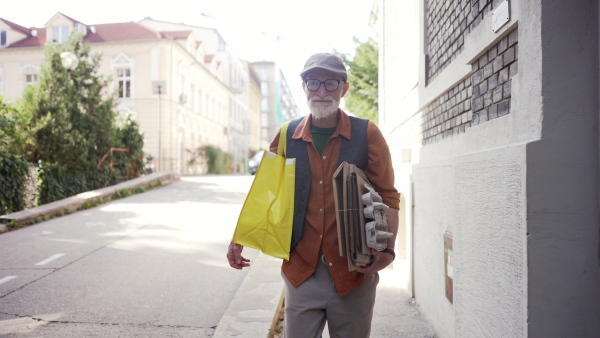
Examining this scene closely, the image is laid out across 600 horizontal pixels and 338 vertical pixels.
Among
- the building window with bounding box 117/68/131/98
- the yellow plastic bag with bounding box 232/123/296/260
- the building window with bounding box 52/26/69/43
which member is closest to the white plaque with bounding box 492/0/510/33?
the yellow plastic bag with bounding box 232/123/296/260

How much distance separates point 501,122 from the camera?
2.58 m

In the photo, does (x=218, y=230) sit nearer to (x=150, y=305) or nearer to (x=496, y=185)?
(x=150, y=305)

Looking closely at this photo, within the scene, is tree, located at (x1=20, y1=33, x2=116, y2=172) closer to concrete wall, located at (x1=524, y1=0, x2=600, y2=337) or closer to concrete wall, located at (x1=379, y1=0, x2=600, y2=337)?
concrete wall, located at (x1=379, y1=0, x2=600, y2=337)

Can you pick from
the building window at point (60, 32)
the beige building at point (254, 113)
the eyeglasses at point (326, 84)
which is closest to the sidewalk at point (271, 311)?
the eyeglasses at point (326, 84)

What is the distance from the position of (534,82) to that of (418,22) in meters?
3.62

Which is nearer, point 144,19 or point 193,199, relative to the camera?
point 193,199

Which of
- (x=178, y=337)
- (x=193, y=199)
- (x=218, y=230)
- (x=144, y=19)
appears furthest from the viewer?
(x=144, y=19)

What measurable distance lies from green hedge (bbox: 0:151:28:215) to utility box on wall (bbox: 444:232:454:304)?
9.00 m

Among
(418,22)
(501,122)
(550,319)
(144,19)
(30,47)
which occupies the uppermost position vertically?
(144,19)

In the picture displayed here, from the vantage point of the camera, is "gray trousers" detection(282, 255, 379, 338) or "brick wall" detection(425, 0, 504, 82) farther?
"brick wall" detection(425, 0, 504, 82)

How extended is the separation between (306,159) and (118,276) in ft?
13.1

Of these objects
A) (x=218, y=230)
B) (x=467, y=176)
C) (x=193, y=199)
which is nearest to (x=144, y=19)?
(x=193, y=199)

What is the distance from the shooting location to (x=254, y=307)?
4.63 metres

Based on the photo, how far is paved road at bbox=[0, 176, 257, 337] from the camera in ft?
14.2
